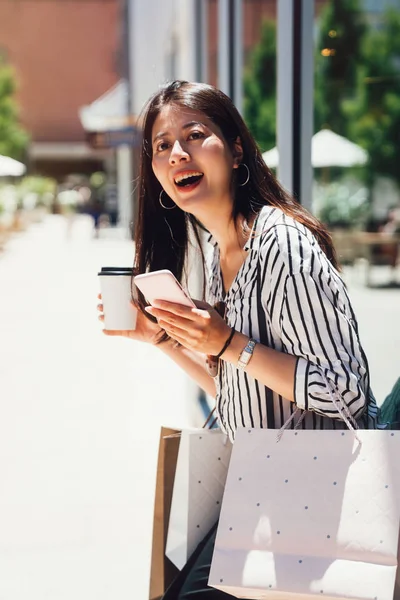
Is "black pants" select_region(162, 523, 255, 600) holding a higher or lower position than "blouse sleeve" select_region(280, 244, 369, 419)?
lower

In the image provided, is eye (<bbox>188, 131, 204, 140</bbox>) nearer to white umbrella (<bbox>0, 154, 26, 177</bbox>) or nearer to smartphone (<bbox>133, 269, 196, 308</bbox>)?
smartphone (<bbox>133, 269, 196, 308</bbox>)

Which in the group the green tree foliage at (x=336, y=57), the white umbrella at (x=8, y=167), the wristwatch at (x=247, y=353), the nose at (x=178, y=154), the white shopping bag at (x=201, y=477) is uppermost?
the white umbrella at (x=8, y=167)

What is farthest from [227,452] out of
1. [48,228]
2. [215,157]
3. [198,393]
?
[48,228]

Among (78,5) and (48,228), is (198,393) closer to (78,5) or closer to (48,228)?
(48,228)

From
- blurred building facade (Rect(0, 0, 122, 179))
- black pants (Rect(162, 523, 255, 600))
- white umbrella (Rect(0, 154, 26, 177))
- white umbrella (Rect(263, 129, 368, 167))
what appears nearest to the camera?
black pants (Rect(162, 523, 255, 600))

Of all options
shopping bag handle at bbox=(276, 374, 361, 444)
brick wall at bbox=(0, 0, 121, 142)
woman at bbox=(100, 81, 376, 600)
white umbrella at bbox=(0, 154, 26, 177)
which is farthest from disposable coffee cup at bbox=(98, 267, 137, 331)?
brick wall at bbox=(0, 0, 121, 142)

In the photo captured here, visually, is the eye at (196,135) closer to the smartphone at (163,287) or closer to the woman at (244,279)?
the woman at (244,279)

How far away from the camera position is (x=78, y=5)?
6022 centimetres

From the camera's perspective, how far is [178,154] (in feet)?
6.36

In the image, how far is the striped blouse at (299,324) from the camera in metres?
1.69

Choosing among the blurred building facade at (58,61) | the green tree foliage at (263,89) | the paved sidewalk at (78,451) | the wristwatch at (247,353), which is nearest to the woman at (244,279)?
the wristwatch at (247,353)

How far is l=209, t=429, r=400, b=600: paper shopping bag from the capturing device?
157 centimetres

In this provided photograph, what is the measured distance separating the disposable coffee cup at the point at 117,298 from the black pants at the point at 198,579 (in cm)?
58

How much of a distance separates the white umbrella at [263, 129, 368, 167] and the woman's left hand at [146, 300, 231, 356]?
1.13 m
